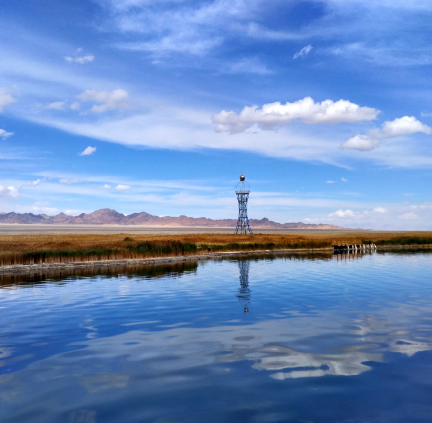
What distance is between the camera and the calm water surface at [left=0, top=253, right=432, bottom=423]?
912 cm

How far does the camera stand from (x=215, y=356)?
41.6 ft

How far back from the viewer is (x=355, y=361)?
12188 millimetres

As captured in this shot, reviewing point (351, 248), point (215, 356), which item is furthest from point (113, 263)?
point (351, 248)

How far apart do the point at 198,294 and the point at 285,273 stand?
43.9 ft

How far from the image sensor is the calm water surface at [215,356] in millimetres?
9117

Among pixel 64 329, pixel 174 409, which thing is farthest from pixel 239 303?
pixel 174 409

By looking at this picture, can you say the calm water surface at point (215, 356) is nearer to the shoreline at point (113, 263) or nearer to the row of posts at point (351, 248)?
the shoreline at point (113, 263)

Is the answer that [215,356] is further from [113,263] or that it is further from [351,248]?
[351,248]

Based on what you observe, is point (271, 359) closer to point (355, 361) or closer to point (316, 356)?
point (316, 356)

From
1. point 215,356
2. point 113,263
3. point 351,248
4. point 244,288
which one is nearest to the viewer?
point 215,356

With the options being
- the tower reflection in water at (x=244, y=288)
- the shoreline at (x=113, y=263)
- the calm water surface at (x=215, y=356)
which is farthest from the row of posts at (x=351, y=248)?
the calm water surface at (x=215, y=356)

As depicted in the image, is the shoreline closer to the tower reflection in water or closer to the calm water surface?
the tower reflection in water

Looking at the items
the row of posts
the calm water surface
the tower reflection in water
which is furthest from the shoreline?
the row of posts

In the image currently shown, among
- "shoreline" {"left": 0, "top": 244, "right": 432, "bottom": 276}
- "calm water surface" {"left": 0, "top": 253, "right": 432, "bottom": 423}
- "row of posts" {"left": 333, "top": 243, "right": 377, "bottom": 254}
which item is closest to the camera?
"calm water surface" {"left": 0, "top": 253, "right": 432, "bottom": 423}
